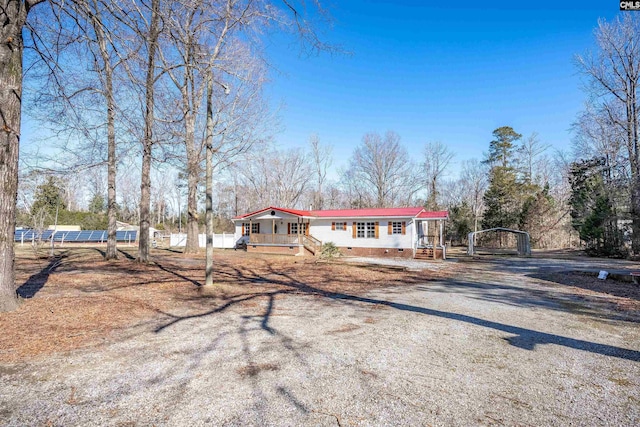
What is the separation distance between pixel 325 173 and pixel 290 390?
3796 centimetres

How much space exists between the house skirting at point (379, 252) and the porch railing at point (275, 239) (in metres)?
3.56

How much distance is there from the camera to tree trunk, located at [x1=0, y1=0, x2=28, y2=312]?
200 inches

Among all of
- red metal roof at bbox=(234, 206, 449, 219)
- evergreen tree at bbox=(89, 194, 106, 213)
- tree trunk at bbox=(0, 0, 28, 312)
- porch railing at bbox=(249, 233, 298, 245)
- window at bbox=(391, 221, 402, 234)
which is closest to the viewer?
tree trunk at bbox=(0, 0, 28, 312)

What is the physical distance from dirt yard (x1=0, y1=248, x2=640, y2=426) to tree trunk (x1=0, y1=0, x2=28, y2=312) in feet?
2.13

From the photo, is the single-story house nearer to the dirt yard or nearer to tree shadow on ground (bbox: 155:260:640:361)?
tree shadow on ground (bbox: 155:260:640:361)

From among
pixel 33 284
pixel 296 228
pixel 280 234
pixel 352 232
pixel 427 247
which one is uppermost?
pixel 296 228

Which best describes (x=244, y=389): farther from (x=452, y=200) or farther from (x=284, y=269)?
(x=452, y=200)

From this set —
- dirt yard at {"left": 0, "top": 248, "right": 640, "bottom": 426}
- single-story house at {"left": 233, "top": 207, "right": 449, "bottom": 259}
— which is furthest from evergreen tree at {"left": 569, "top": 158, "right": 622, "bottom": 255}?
dirt yard at {"left": 0, "top": 248, "right": 640, "bottom": 426}

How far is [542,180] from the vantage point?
1623 inches

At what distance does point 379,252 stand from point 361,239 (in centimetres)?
154

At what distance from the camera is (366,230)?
73.8 feet

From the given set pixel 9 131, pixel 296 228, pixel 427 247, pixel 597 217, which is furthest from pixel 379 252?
pixel 9 131

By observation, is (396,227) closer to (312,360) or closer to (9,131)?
(312,360)

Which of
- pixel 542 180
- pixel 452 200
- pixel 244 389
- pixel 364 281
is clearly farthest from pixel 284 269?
pixel 542 180
